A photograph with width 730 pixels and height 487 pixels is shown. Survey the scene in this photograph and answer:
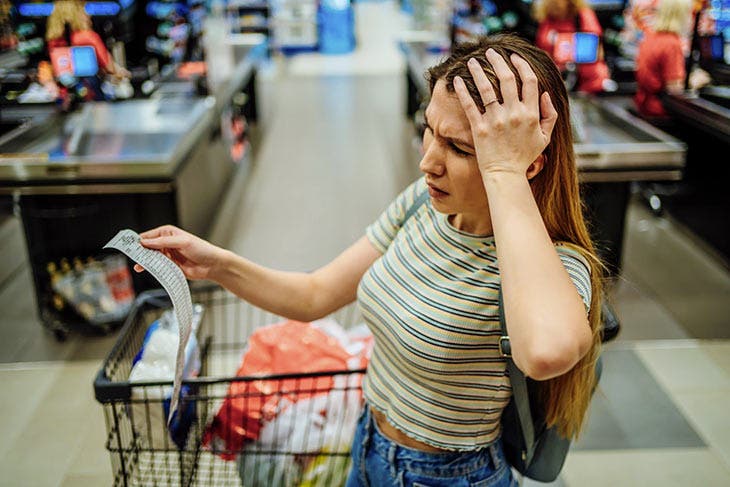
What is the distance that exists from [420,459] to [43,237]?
3.24 m

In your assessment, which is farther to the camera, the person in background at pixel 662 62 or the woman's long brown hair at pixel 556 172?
the person in background at pixel 662 62

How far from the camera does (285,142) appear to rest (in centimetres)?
815

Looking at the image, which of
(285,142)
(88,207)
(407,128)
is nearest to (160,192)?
(88,207)

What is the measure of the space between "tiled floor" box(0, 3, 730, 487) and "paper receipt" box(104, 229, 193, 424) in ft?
3.10

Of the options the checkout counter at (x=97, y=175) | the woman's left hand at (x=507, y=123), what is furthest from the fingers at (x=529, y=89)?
the checkout counter at (x=97, y=175)

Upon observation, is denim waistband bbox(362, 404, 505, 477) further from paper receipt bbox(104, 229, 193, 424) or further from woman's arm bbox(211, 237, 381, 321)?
paper receipt bbox(104, 229, 193, 424)

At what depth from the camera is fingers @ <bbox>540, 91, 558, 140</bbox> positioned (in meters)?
1.18

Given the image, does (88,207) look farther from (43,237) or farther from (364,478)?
(364,478)

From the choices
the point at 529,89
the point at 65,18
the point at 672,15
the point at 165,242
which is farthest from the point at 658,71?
the point at 165,242

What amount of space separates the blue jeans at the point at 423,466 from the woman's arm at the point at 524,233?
42 centimetres

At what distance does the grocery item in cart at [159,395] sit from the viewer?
1.73 meters

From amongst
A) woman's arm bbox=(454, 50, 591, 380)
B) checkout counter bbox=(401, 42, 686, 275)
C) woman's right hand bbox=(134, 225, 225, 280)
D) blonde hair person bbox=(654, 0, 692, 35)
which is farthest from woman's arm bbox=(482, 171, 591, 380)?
blonde hair person bbox=(654, 0, 692, 35)

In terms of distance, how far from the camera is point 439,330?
4.33 ft

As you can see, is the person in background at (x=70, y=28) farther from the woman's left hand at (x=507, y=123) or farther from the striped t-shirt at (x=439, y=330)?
the woman's left hand at (x=507, y=123)
